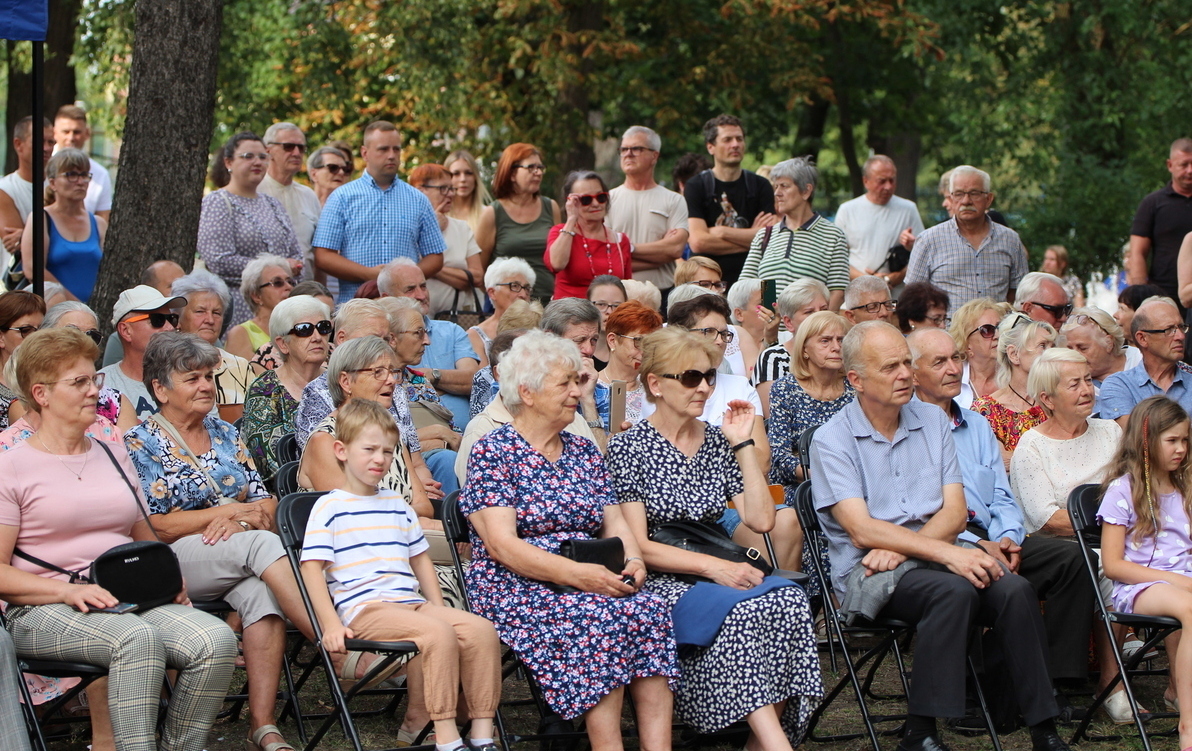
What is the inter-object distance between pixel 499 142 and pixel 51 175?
846cm

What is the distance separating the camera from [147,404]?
237 inches

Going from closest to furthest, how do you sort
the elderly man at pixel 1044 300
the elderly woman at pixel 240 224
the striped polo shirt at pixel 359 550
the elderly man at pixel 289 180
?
the striped polo shirt at pixel 359 550
the elderly man at pixel 1044 300
the elderly woman at pixel 240 224
the elderly man at pixel 289 180

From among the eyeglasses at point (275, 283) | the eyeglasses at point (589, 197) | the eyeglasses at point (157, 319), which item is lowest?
the eyeglasses at point (275, 283)

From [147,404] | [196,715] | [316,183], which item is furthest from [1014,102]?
[196,715]

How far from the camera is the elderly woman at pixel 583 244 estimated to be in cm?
869

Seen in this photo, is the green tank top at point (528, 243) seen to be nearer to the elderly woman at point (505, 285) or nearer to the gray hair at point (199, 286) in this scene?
the elderly woman at point (505, 285)

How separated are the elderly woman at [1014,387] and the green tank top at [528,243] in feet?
11.6

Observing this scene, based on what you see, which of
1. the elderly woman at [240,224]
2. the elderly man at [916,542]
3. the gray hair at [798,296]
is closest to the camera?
the elderly man at [916,542]

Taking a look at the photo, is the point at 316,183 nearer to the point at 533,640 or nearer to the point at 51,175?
the point at 51,175

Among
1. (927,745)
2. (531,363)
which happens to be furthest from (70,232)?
(927,745)

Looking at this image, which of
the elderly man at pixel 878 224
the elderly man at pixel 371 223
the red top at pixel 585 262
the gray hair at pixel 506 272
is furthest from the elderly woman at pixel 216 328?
the elderly man at pixel 878 224

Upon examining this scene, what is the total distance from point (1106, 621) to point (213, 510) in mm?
3428

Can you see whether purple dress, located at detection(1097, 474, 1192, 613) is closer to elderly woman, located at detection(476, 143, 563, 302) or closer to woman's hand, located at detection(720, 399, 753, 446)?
woman's hand, located at detection(720, 399, 753, 446)

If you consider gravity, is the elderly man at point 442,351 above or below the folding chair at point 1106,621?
above
